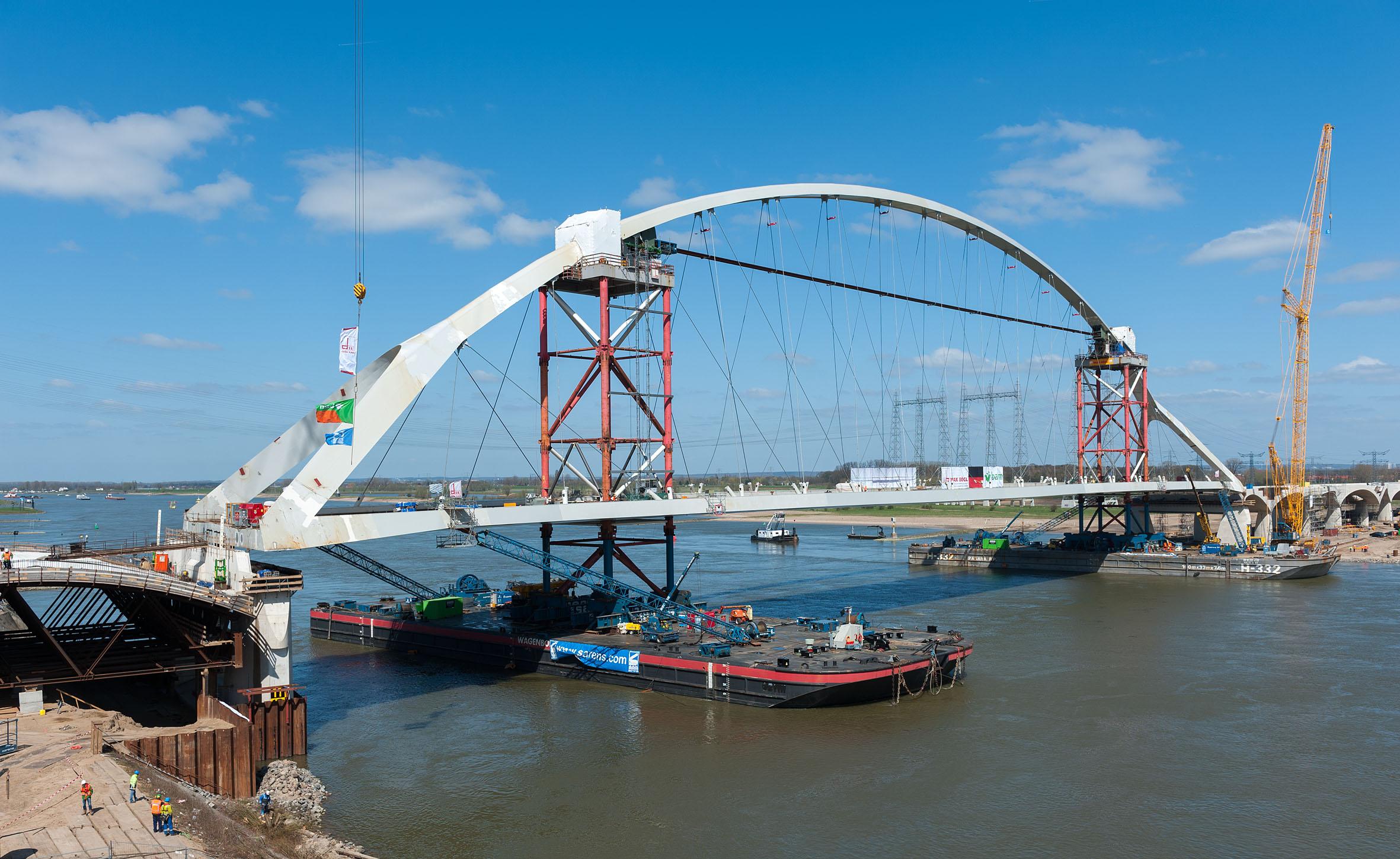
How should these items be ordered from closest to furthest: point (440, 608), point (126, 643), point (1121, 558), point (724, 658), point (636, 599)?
point (126, 643)
point (724, 658)
point (636, 599)
point (440, 608)
point (1121, 558)

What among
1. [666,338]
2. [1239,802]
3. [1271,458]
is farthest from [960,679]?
[1271,458]

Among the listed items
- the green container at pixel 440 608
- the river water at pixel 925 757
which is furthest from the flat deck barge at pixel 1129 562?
the green container at pixel 440 608

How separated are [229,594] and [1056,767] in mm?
25545

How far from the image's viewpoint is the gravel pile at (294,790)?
25.1 meters

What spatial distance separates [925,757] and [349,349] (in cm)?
2208

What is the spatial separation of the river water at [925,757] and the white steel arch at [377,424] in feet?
24.7

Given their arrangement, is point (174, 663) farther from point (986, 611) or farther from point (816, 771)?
point (986, 611)

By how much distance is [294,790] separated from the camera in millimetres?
25922

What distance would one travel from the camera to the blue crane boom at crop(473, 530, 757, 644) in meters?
40.6

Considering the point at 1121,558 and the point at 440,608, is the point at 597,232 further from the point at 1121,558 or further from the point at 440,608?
the point at 1121,558

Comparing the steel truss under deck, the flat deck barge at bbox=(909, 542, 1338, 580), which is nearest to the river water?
the steel truss under deck

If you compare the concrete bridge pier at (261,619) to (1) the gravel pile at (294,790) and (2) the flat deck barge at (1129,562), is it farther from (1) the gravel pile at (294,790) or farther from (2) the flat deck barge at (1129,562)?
(2) the flat deck barge at (1129,562)

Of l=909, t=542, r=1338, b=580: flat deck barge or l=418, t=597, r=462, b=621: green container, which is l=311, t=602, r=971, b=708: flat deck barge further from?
l=909, t=542, r=1338, b=580: flat deck barge

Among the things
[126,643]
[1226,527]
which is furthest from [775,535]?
[126,643]
